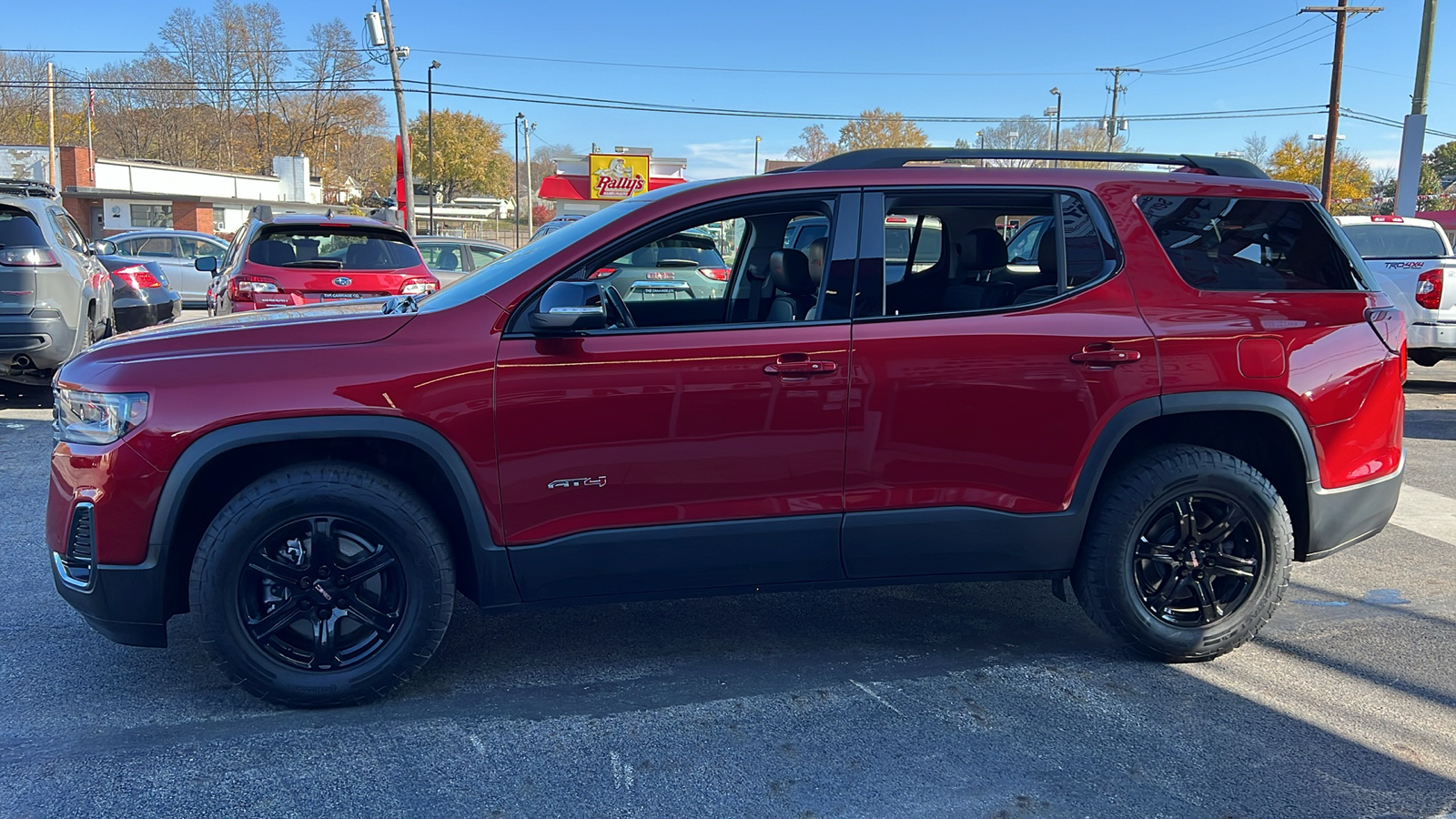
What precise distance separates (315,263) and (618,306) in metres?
5.80

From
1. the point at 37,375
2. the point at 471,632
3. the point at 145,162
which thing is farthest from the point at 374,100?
the point at 471,632

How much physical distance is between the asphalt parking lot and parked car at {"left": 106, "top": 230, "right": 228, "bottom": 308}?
1578cm

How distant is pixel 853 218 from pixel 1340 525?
224 centimetres

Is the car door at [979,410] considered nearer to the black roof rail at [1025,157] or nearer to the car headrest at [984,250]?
the black roof rail at [1025,157]

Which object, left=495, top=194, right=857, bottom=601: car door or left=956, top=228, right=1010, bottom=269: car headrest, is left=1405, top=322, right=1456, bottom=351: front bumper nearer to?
left=956, top=228, right=1010, bottom=269: car headrest

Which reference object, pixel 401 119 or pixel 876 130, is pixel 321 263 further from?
pixel 876 130

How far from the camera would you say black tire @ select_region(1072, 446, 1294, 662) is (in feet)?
12.1

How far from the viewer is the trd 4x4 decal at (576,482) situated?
3.28 m

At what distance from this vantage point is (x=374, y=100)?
256 feet

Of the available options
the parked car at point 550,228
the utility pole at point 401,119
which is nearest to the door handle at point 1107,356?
the parked car at point 550,228

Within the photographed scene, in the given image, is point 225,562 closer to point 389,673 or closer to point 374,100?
point 389,673

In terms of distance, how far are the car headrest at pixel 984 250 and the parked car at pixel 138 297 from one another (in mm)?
9383

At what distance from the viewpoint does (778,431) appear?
338cm

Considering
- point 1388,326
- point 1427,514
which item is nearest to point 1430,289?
point 1427,514
